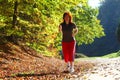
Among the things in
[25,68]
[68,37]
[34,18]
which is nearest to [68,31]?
[68,37]

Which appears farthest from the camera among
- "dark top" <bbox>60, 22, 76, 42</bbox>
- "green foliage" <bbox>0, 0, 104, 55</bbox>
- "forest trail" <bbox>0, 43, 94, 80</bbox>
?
"green foliage" <bbox>0, 0, 104, 55</bbox>

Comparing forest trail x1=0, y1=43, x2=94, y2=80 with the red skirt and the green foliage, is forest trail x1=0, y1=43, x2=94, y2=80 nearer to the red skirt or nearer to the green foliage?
the red skirt

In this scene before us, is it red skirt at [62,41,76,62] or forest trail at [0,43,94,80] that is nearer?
forest trail at [0,43,94,80]

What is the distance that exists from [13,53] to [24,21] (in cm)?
198

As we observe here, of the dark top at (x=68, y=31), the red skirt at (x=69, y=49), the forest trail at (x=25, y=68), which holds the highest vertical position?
the dark top at (x=68, y=31)

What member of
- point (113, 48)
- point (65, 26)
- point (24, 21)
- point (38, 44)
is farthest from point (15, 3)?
→ point (113, 48)

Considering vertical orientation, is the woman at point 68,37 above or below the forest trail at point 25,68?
above

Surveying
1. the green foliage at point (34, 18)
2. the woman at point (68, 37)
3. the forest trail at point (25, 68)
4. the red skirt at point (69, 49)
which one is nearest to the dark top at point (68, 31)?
the woman at point (68, 37)

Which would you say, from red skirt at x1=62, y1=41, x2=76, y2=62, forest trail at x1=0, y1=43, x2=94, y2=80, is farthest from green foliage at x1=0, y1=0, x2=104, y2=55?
red skirt at x1=62, y1=41, x2=76, y2=62

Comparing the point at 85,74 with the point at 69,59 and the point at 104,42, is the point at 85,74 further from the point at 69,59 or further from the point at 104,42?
the point at 104,42

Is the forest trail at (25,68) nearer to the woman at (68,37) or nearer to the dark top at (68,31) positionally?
the woman at (68,37)

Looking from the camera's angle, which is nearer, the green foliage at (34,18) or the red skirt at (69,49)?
the red skirt at (69,49)

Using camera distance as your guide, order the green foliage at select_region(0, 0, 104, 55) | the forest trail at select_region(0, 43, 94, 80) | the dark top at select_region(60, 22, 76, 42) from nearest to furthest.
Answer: the forest trail at select_region(0, 43, 94, 80) < the dark top at select_region(60, 22, 76, 42) < the green foliage at select_region(0, 0, 104, 55)

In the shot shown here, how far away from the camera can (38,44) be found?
25266 mm
